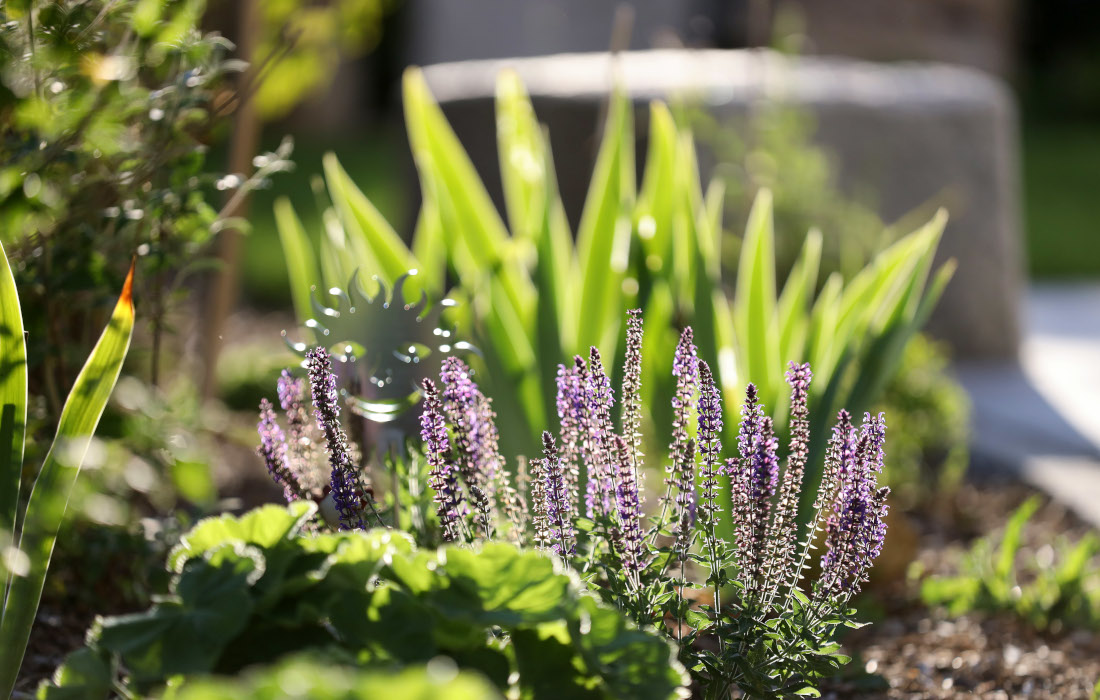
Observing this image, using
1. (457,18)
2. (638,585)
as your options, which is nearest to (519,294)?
(638,585)

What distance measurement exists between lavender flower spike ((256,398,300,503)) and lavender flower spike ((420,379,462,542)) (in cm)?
19

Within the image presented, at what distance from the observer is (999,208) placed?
4109mm

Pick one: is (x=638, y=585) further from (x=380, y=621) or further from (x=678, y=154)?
(x=678, y=154)

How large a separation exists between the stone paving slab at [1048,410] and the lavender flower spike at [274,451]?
6.27 ft

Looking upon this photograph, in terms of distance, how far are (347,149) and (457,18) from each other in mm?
2200

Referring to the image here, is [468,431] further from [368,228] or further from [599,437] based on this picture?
[368,228]

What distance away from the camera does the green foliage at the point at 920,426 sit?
2773 mm

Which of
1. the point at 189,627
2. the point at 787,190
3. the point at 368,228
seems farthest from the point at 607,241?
the point at 787,190

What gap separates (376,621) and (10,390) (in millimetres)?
526

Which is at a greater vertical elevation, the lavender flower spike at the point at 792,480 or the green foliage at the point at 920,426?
the lavender flower spike at the point at 792,480

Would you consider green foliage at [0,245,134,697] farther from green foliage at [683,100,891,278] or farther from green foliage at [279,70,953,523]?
green foliage at [683,100,891,278]

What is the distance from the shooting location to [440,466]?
118 cm

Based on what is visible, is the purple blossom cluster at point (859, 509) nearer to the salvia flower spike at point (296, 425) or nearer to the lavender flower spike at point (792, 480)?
the lavender flower spike at point (792, 480)

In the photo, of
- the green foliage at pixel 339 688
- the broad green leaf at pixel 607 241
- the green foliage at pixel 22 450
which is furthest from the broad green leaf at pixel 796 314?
the green foliage at pixel 339 688
